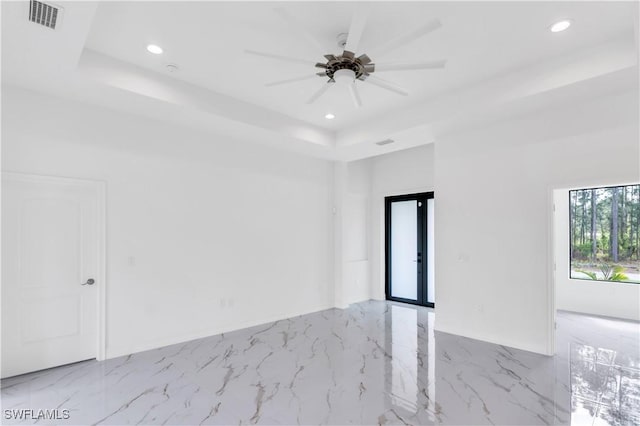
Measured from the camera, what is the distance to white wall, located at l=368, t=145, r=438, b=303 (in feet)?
21.8

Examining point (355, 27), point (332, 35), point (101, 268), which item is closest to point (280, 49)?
point (332, 35)

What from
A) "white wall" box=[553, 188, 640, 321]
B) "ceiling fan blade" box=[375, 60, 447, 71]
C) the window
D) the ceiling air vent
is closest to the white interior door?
the ceiling air vent

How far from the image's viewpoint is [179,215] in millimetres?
4613

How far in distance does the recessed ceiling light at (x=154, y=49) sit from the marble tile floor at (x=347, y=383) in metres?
3.23

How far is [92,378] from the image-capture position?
3412mm

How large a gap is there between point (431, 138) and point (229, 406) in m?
4.35

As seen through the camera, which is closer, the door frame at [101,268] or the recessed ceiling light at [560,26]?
the recessed ceiling light at [560,26]

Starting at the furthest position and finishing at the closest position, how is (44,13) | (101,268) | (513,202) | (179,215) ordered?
(179,215) → (513,202) → (101,268) → (44,13)

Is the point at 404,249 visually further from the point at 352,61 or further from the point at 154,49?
the point at 154,49

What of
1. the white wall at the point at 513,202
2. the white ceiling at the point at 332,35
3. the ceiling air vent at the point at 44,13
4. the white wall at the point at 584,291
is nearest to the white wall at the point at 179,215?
the white ceiling at the point at 332,35

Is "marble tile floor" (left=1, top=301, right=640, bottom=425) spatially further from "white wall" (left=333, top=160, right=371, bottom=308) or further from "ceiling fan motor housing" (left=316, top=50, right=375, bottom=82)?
"ceiling fan motor housing" (left=316, top=50, right=375, bottom=82)

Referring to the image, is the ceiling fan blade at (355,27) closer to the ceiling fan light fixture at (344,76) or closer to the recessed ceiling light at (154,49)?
the ceiling fan light fixture at (344,76)

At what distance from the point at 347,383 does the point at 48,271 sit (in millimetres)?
3347

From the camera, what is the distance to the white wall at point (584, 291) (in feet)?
18.6
